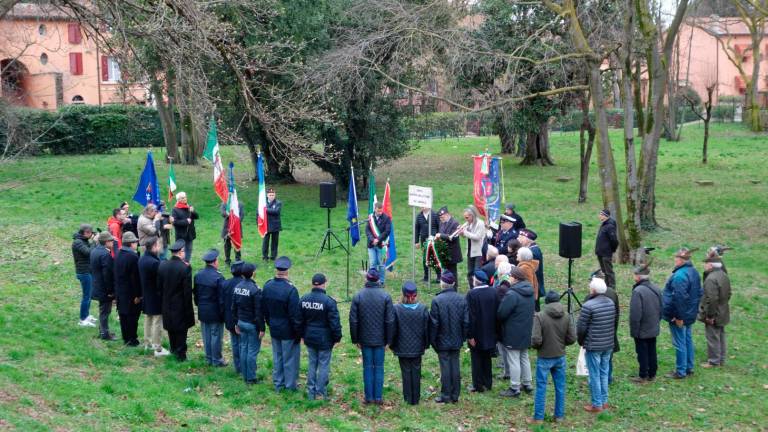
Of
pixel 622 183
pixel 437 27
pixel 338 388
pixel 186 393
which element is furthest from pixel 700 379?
pixel 622 183

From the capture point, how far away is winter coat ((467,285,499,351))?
10.5 m

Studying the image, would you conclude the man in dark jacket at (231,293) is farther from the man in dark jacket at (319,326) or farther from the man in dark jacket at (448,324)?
the man in dark jacket at (448,324)

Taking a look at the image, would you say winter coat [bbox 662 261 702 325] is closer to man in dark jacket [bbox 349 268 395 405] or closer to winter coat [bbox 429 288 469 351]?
winter coat [bbox 429 288 469 351]

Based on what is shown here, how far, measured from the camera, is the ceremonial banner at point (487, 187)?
639 inches

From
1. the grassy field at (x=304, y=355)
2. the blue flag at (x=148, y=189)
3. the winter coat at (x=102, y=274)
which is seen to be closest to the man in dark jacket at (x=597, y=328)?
the grassy field at (x=304, y=355)

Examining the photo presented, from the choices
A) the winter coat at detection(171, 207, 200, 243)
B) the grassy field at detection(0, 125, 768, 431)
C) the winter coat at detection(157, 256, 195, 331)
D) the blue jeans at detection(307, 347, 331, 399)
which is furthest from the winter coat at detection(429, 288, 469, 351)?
the winter coat at detection(171, 207, 200, 243)

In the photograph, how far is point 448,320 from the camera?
1023 centimetres

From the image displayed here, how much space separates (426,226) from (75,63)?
1644 inches

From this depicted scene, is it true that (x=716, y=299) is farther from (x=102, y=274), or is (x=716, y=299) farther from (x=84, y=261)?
(x=84, y=261)

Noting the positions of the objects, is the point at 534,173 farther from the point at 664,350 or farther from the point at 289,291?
the point at 289,291

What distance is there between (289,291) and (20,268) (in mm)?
9234

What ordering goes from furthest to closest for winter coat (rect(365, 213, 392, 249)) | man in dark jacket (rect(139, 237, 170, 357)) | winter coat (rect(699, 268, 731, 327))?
1. winter coat (rect(365, 213, 392, 249))
2. winter coat (rect(699, 268, 731, 327))
3. man in dark jacket (rect(139, 237, 170, 357))

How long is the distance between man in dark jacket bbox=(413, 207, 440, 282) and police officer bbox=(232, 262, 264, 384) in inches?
237

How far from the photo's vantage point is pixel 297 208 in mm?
26453
